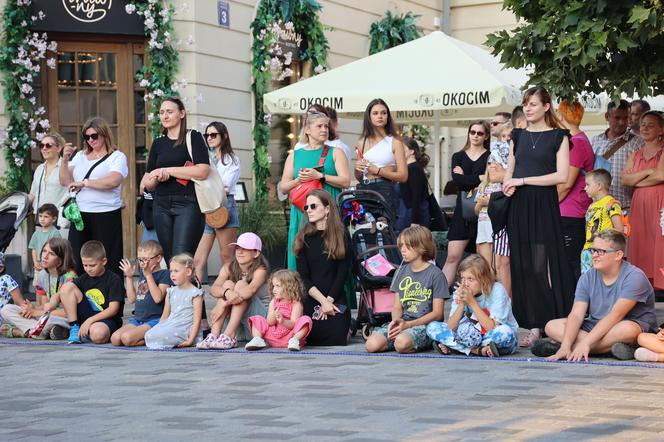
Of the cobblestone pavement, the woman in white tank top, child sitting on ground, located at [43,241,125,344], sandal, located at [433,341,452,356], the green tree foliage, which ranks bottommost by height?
the cobblestone pavement

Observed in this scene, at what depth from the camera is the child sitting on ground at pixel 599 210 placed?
10.1m

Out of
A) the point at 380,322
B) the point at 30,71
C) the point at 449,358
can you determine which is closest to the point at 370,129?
the point at 380,322

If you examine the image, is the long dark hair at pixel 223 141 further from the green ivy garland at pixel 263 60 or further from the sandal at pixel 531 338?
the green ivy garland at pixel 263 60

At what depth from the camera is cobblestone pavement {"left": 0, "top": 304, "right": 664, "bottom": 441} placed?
6320mm

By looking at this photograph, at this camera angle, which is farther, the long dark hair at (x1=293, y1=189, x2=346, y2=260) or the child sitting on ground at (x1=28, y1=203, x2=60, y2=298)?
the child sitting on ground at (x1=28, y1=203, x2=60, y2=298)

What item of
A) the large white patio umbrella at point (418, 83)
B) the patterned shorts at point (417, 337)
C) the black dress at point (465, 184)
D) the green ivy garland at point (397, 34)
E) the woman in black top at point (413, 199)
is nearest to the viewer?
the patterned shorts at point (417, 337)

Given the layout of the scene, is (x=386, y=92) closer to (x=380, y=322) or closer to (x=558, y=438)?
(x=380, y=322)

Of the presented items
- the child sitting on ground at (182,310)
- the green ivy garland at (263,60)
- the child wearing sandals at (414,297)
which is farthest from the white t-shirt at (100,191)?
the green ivy garland at (263,60)

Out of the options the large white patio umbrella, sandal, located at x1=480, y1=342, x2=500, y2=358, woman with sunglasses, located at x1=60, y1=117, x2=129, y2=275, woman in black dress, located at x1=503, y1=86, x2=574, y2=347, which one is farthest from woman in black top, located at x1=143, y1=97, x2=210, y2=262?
the large white patio umbrella

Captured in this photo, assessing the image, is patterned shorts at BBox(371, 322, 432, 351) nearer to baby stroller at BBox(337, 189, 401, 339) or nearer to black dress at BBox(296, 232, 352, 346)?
black dress at BBox(296, 232, 352, 346)

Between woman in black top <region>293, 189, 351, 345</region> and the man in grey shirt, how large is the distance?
177cm

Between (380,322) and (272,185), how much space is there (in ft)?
30.0

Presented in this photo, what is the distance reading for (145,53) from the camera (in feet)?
57.3

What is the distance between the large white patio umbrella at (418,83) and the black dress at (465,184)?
3.93 ft
